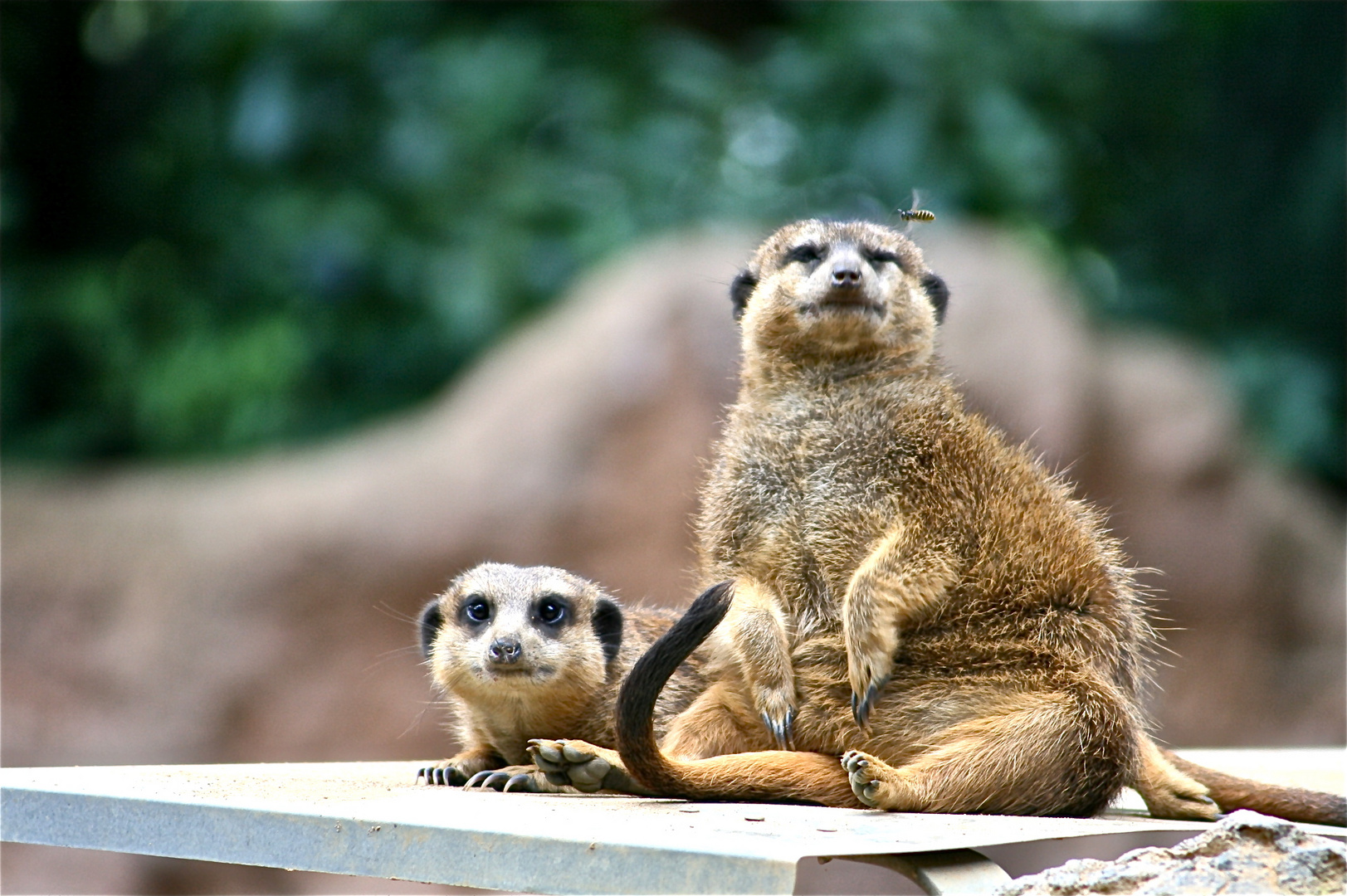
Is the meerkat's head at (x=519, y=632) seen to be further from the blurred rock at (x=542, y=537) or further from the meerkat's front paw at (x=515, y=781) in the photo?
the blurred rock at (x=542, y=537)

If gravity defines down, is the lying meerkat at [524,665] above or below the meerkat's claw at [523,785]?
above

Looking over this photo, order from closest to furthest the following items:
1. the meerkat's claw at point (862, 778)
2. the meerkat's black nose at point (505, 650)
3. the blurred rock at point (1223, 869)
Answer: the blurred rock at point (1223, 869), the meerkat's claw at point (862, 778), the meerkat's black nose at point (505, 650)

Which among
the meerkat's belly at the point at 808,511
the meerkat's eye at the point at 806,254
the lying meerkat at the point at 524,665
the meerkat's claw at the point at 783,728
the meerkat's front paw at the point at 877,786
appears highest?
the meerkat's eye at the point at 806,254

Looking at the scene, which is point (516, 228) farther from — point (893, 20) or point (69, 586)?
point (69, 586)

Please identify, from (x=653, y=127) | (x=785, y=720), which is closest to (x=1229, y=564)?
(x=653, y=127)

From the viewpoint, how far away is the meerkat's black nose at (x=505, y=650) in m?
2.97

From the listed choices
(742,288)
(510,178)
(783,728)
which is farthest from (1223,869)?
(510,178)

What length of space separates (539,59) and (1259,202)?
440 centimetres

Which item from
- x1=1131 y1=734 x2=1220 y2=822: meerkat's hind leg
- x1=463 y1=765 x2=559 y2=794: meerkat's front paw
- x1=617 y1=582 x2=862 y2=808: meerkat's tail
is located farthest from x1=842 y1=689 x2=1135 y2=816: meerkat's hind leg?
x1=463 y1=765 x2=559 y2=794: meerkat's front paw

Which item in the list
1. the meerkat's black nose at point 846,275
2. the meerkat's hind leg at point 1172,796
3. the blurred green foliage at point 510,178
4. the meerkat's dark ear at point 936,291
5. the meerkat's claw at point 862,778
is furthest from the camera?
the blurred green foliage at point 510,178

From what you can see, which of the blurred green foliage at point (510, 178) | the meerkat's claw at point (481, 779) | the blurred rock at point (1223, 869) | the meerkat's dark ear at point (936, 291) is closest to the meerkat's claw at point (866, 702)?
the blurred rock at point (1223, 869)

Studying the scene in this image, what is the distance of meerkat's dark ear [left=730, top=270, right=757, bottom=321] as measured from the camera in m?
3.25

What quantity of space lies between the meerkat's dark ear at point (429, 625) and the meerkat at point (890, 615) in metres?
0.69

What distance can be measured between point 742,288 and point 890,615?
1038 millimetres
